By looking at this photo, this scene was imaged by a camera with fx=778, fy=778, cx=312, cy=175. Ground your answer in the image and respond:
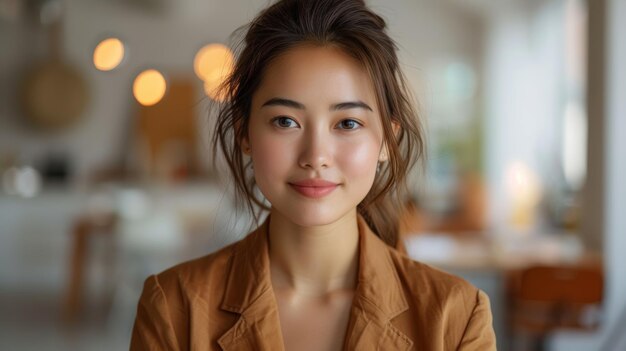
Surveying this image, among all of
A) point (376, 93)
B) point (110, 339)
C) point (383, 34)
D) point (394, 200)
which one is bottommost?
point (110, 339)

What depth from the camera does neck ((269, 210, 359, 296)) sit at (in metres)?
1.53

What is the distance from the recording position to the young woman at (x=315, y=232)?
1396 mm

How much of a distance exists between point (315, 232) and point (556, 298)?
2775 millimetres

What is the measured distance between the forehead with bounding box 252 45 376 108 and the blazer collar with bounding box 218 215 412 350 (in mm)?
312

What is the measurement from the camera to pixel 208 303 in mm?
1500

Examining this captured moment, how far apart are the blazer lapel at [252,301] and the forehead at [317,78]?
32cm

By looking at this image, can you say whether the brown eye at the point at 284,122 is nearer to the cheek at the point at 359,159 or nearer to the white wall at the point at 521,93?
the cheek at the point at 359,159

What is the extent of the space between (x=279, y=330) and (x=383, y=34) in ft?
1.96

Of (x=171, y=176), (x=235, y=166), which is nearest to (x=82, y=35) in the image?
(x=171, y=176)

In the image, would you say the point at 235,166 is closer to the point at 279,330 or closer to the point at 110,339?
the point at 279,330

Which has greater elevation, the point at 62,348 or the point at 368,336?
the point at 368,336

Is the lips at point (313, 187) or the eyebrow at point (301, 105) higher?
the eyebrow at point (301, 105)

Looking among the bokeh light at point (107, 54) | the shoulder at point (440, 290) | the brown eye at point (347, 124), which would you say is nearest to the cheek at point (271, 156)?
the brown eye at point (347, 124)

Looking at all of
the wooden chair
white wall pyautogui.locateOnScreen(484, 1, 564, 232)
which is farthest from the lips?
white wall pyautogui.locateOnScreen(484, 1, 564, 232)
